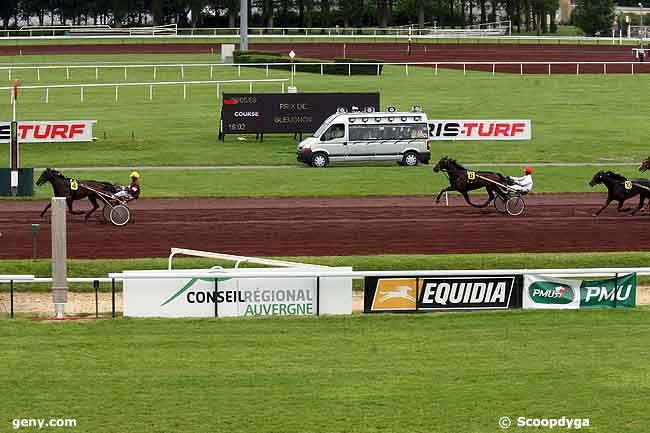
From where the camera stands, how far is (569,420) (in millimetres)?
14086

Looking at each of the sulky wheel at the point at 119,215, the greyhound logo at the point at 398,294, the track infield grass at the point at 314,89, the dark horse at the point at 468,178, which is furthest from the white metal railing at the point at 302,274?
the track infield grass at the point at 314,89

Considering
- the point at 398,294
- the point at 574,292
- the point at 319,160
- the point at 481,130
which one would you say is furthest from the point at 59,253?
the point at 481,130

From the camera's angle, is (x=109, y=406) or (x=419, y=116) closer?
(x=109, y=406)

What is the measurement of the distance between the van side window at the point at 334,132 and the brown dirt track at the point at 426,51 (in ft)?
103

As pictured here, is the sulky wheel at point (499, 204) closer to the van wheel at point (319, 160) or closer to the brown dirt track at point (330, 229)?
the brown dirt track at point (330, 229)

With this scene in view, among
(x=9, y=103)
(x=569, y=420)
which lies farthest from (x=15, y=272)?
(x=9, y=103)

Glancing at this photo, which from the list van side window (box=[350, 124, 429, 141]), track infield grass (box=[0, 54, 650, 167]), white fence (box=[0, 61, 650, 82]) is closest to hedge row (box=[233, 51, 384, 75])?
white fence (box=[0, 61, 650, 82])

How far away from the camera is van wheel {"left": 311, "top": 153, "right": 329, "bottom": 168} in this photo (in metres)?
37.7

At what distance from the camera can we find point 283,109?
4269 centimetres

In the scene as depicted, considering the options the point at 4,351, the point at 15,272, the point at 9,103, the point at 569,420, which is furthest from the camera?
the point at 9,103

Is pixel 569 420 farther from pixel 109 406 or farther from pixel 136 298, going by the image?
pixel 136 298

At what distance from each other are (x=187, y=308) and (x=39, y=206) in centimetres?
1221

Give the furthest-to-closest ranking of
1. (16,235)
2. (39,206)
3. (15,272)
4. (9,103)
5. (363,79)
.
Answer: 1. (363,79)
2. (9,103)
3. (39,206)
4. (16,235)
5. (15,272)

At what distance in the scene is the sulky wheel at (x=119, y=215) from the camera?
87.9 feet
